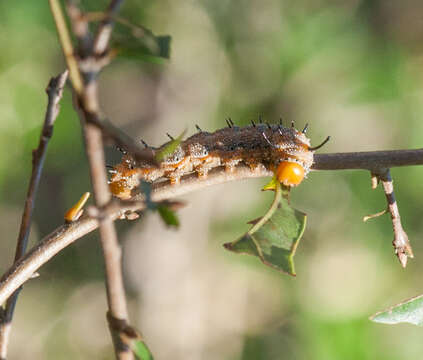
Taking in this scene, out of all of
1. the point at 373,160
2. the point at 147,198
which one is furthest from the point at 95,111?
the point at 373,160

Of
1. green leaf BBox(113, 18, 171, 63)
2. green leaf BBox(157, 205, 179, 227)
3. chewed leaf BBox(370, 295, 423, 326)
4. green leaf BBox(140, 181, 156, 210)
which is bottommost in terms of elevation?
chewed leaf BBox(370, 295, 423, 326)

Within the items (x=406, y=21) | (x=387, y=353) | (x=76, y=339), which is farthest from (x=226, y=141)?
(x=406, y=21)

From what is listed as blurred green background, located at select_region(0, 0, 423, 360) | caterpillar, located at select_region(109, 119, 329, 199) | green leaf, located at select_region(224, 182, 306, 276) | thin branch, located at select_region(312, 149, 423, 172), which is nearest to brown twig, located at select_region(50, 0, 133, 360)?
green leaf, located at select_region(224, 182, 306, 276)

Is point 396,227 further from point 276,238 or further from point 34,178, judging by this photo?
point 34,178

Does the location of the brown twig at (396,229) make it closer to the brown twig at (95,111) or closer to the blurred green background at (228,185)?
the brown twig at (95,111)

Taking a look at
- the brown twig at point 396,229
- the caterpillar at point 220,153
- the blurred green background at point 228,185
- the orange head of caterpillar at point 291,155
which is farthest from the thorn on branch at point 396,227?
the blurred green background at point 228,185

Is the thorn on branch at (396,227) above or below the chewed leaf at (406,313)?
above

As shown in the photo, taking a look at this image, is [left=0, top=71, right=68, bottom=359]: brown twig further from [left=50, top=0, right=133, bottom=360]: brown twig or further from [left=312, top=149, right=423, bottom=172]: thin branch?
[left=312, top=149, right=423, bottom=172]: thin branch
